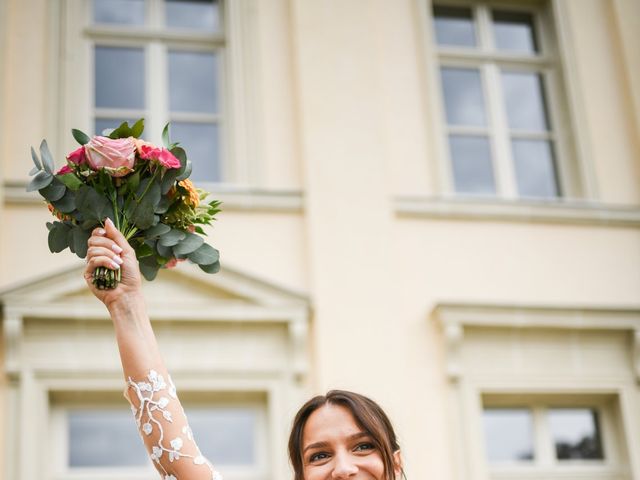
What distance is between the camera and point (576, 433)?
7.78 meters

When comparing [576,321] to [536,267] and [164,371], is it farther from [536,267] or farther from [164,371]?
[164,371]

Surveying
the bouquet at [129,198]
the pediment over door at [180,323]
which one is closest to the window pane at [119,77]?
the pediment over door at [180,323]

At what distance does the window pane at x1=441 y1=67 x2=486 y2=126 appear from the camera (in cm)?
843

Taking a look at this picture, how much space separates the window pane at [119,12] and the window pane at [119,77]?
0.80 feet

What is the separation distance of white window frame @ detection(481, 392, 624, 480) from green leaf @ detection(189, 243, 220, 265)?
199 inches

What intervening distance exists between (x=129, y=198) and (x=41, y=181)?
0.72 feet

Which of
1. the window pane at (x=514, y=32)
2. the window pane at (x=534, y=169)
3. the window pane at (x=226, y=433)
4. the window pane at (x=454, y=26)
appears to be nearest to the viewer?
the window pane at (x=226, y=433)

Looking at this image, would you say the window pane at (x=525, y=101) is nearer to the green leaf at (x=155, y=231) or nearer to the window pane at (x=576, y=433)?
the window pane at (x=576, y=433)

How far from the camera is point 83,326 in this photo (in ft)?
22.4

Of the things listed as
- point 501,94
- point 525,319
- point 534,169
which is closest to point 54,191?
point 525,319

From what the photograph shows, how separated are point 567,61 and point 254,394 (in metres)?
3.62

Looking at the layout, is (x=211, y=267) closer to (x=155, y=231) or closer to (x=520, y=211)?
(x=155, y=231)

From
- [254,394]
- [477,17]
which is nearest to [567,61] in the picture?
[477,17]

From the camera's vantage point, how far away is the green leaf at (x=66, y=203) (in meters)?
2.59
